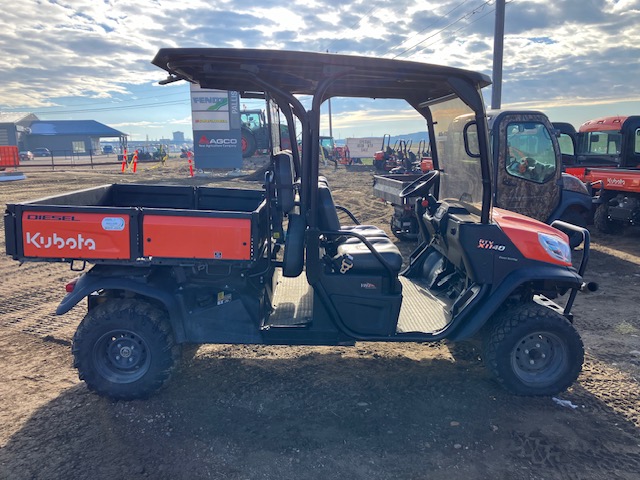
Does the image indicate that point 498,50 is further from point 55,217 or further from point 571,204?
point 55,217

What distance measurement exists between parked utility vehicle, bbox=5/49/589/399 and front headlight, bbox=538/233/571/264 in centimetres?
1

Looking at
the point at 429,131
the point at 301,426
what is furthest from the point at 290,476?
the point at 429,131

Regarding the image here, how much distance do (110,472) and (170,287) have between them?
4.38 ft

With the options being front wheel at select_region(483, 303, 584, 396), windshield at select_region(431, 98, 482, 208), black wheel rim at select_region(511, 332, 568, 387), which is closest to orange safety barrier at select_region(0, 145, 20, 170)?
windshield at select_region(431, 98, 482, 208)

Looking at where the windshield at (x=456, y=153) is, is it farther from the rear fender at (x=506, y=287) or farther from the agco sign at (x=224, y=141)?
the agco sign at (x=224, y=141)

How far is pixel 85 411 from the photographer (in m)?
3.43

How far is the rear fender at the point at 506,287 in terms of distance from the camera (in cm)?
355

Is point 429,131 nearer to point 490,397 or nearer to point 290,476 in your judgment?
point 490,397

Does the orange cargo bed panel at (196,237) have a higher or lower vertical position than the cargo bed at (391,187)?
lower

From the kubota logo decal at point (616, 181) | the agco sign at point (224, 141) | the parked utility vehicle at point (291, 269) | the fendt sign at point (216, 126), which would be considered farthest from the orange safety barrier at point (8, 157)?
the kubota logo decal at point (616, 181)

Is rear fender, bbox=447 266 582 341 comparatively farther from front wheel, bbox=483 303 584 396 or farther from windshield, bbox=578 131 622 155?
windshield, bbox=578 131 622 155

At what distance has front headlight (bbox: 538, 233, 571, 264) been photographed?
369 centimetres

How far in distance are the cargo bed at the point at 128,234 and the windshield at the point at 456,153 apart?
6.13 feet

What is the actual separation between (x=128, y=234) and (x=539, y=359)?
3276 millimetres
